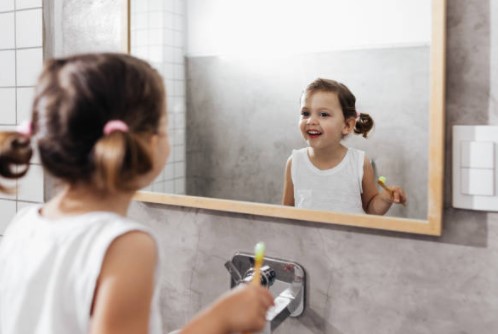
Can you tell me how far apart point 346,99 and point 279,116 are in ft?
0.46

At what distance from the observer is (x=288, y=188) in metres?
0.99

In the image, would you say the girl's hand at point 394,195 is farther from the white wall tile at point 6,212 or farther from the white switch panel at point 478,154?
the white wall tile at point 6,212

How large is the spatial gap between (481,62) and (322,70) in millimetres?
279

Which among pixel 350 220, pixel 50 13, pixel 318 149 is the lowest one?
pixel 350 220

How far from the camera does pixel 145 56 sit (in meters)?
1.16

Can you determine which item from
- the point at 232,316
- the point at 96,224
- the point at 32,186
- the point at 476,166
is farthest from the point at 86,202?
the point at 32,186

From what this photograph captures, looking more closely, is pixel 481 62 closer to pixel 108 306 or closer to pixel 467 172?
pixel 467 172

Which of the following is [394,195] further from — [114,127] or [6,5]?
[6,5]

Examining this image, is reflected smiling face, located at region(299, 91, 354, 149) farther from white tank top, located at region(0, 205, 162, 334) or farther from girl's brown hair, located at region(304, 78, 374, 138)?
white tank top, located at region(0, 205, 162, 334)

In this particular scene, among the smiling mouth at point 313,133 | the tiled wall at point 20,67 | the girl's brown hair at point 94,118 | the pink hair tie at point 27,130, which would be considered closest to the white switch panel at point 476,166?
the smiling mouth at point 313,133

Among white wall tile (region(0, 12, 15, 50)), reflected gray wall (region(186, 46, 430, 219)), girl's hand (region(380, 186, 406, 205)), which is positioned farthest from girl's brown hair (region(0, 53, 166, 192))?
white wall tile (region(0, 12, 15, 50))

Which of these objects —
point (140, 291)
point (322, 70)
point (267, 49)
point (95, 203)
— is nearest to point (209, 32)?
point (267, 49)

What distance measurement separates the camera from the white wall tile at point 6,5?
4.56ft

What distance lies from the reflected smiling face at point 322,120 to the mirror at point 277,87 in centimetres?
2
